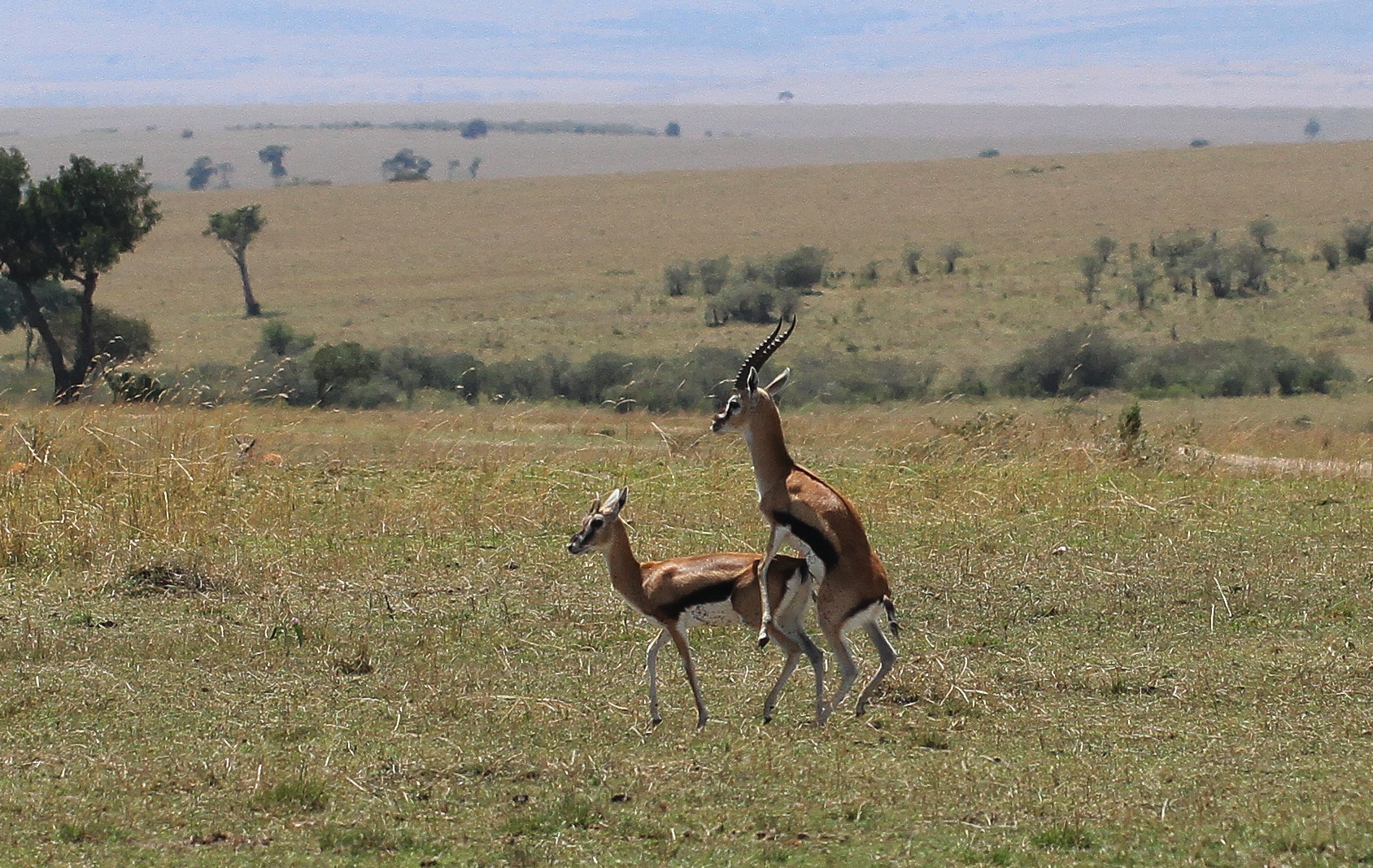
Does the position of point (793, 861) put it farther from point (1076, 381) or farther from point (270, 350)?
point (270, 350)

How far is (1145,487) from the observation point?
15430 millimetres

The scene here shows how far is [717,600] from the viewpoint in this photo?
24.8 ft

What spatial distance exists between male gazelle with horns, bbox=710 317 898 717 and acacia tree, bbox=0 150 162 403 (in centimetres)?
2614

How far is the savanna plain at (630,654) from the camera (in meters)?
5.84

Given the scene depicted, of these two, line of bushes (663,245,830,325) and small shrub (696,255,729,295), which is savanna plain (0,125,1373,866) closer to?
line of bushes (663,245,830,325)

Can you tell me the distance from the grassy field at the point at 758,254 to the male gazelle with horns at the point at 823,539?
114ft

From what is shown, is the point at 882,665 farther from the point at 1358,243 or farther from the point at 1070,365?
the point at 1358,243

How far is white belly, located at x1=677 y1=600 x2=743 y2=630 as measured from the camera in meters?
7.56

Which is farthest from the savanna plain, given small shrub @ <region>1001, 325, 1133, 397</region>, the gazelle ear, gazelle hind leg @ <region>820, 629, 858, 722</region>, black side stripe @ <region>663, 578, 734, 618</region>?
small shrub @ <region>1001, 325, 1133, 397</region>

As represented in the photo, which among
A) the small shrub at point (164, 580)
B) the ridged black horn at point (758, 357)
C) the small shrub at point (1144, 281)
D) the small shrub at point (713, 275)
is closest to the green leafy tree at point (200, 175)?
the small shrub at point (713, 275)

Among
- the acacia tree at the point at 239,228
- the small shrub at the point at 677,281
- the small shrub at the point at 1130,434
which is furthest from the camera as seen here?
the acacia tree at the point at 239,228

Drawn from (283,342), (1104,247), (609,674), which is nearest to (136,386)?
(283,342)

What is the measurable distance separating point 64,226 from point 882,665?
1121 inches

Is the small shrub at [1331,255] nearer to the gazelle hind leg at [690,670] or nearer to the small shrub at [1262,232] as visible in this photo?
the small shrub at [1262,232]
